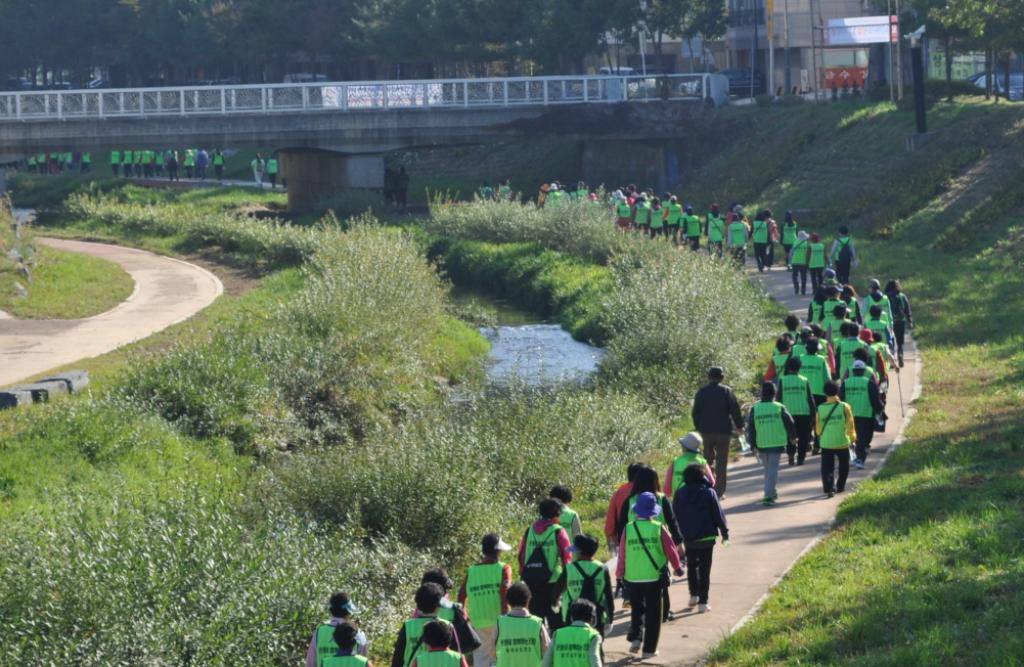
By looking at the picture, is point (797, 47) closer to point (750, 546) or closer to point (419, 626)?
point (750, 546)

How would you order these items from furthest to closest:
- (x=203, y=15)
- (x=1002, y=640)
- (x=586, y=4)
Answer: (x=203, y=15) < (x=586, y=4) < (x=1002, y=640)

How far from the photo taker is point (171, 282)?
3834 centimetres

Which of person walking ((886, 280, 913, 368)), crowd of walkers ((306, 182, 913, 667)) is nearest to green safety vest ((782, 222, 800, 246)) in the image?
person walking ((886, 280, 913, 368))

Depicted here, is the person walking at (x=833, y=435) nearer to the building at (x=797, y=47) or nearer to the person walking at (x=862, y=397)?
the person walking at (x=862, y=397)

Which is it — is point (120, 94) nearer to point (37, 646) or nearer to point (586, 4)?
point (586, 4)

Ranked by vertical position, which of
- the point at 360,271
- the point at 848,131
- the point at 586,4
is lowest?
the point at 360,271

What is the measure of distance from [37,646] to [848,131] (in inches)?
1584

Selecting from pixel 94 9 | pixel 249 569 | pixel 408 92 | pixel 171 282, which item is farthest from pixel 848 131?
pixel 94 9

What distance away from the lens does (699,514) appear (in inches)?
495

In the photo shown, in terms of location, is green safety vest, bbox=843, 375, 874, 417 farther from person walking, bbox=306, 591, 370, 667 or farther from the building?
the building

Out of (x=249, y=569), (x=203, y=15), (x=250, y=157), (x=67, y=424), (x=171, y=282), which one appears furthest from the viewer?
(x=203, y=15)

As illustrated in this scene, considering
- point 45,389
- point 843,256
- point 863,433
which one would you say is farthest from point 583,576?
point 843,256

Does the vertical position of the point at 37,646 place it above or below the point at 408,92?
below

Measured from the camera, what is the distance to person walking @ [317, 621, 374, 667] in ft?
30.7
